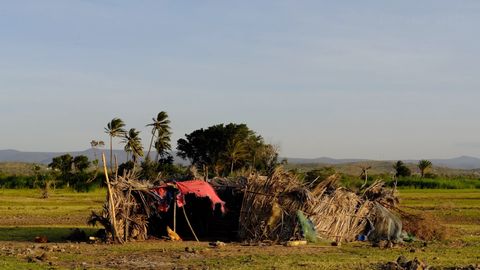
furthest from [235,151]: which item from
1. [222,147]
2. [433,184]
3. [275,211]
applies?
[275,211]

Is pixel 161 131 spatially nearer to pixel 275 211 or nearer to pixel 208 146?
pixel 208 146

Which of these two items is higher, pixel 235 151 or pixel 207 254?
pixel 235 151

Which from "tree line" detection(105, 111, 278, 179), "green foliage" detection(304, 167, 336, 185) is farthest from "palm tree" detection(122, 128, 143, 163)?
"green foliage" detection(304, 167, 336, 185)

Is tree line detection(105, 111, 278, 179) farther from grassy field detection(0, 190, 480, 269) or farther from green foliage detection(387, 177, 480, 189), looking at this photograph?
grassy field detection(0, 190, 480, 269)

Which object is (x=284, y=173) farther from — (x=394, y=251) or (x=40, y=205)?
(x=40, y=205)

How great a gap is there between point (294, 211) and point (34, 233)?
886 centimetres

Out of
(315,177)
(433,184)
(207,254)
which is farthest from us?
(433,184)

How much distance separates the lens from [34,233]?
22.8 m

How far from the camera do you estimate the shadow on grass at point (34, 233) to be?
21156 mm

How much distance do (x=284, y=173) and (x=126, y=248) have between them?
5.55 meters

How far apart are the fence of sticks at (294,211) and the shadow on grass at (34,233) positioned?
19.0 ft

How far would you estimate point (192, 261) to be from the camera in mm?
16234

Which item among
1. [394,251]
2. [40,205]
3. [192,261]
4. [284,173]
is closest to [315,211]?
[284,173]

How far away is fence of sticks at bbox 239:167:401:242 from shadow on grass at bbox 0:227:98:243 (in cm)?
578
